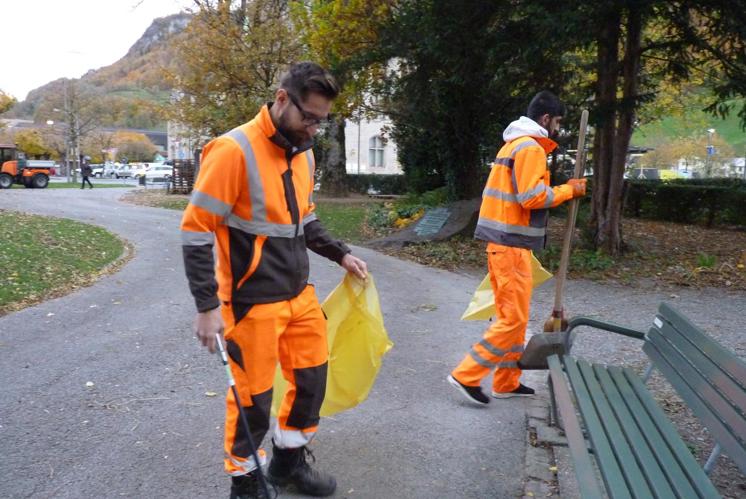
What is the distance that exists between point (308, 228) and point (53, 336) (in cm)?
393

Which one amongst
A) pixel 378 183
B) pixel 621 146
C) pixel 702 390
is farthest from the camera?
pixel 378 183

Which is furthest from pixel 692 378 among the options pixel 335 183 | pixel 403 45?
pixel 335 183

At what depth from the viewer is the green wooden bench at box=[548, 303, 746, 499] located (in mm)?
2539

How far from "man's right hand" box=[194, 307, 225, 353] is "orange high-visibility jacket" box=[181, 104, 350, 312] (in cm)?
3

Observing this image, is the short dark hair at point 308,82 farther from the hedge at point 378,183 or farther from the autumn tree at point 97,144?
the autumn tree at point 97,144

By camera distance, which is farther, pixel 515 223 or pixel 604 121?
pixel 604 121

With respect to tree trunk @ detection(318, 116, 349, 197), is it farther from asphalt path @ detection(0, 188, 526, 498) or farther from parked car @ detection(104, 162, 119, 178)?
parked car @ detection(104, 162, 119, 178)

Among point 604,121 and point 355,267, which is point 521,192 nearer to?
point 355,267

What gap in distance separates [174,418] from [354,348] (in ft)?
4.79

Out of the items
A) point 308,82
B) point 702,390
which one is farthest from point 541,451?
point 308,82

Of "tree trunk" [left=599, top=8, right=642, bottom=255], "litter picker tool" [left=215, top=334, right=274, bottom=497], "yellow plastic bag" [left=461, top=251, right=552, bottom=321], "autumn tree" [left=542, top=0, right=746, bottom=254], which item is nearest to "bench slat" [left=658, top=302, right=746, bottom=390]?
"yellow plastic bag" [left=461, top=251, right=552, bottom=321]

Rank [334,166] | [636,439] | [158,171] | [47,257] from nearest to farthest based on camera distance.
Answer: [636,439] → [47,257] → [334,166] → [158,171]

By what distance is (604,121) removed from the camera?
10.6m

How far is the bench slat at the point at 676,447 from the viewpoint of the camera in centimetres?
250
